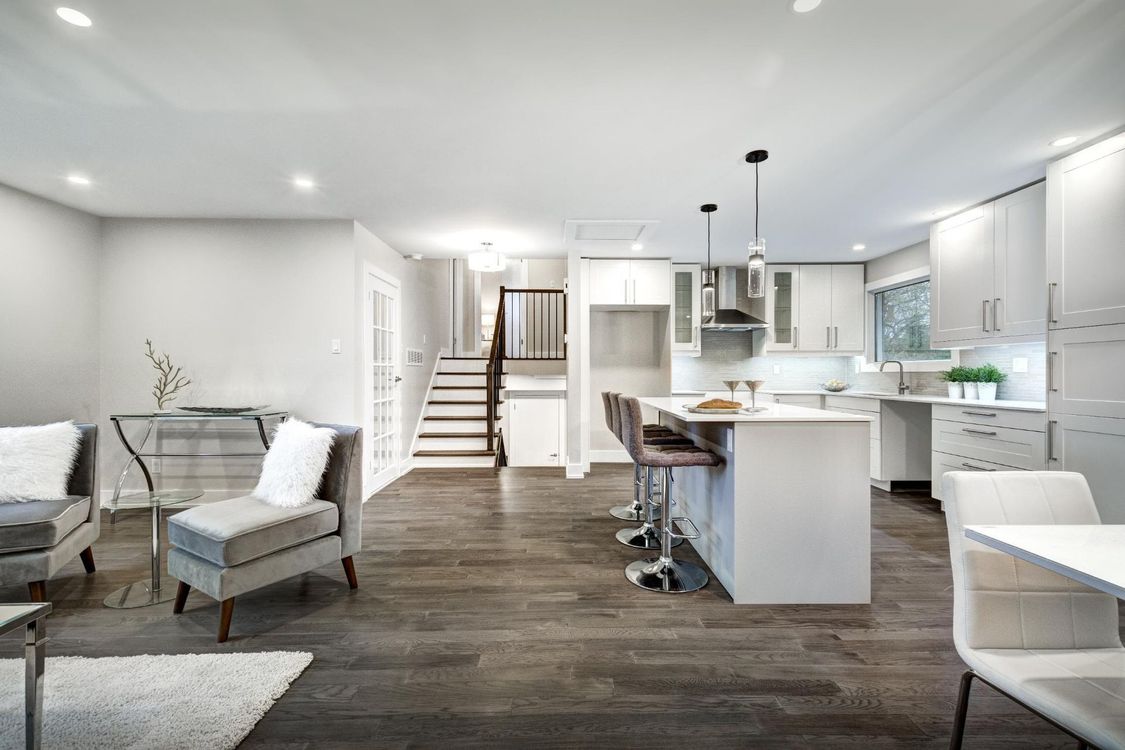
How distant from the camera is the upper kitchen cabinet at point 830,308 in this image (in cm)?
576

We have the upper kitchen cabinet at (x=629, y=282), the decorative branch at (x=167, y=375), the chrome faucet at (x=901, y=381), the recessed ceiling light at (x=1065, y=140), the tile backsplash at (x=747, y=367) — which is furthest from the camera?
the tile backsplash at (x=747, y=367)

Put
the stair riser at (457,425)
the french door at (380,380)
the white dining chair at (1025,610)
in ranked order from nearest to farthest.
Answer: the white dining chair at (1025,610) < the french door at (380,380) < the stair riser at (457,425)

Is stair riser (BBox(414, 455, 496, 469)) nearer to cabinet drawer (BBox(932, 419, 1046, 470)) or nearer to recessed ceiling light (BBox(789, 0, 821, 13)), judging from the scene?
cabinet drawer (BBox(932, 419, 1046, 470))

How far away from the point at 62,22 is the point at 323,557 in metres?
2.46

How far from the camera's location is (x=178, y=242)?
4176 millimetres

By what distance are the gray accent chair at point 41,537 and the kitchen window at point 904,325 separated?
6835 mm

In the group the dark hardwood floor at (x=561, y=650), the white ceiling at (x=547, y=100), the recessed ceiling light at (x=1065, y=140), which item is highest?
the recessed ceiling light at (x=1065, y=140)

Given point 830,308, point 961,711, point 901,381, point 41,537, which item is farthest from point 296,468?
point 830,308

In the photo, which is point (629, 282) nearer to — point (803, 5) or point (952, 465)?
point (952, 465)

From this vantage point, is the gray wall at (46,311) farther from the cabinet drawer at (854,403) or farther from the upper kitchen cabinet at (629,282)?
the cabinet drawer at (854,403)

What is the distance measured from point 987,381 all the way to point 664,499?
3.28m

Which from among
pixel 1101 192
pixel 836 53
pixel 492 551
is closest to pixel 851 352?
pixel 1101 192

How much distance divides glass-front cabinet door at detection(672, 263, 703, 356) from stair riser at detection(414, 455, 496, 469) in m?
2.62

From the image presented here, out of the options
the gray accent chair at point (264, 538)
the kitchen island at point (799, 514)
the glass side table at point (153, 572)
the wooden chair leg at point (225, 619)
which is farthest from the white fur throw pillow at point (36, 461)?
the kitchen island at point (799, 514)
